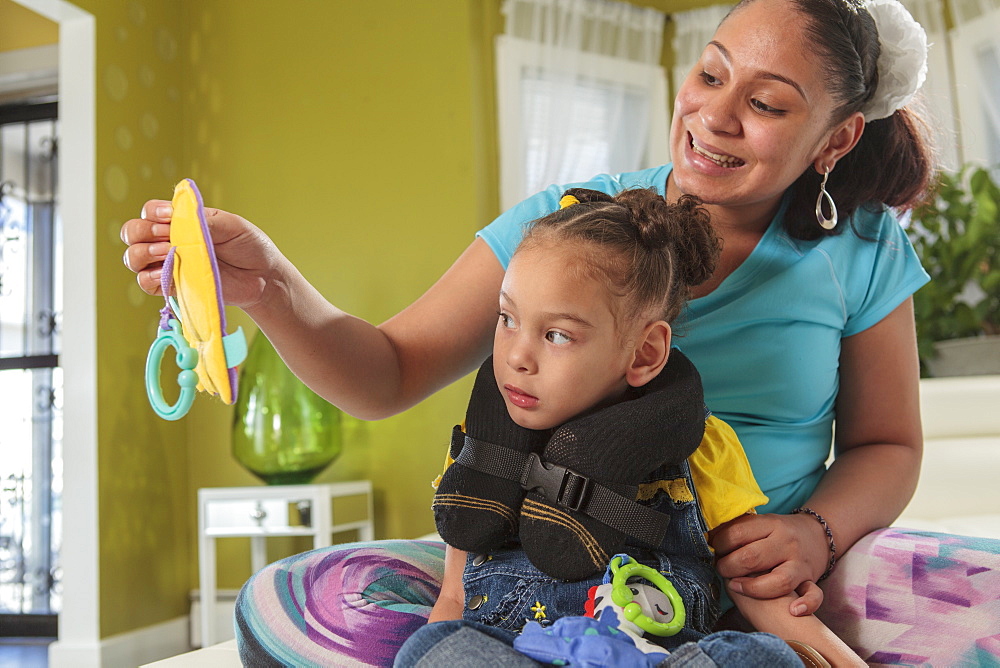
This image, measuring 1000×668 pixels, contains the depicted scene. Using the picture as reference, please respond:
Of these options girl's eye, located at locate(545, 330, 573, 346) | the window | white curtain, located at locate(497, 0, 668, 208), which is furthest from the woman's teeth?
the window

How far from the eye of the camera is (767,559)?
96 cm

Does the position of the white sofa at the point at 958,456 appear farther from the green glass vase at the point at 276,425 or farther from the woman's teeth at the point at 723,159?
the green glass vase at the point at 276,425

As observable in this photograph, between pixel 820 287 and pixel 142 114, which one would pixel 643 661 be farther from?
pixel 142 114

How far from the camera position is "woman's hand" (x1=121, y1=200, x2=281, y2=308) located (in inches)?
33.4

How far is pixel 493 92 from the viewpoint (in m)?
3.58

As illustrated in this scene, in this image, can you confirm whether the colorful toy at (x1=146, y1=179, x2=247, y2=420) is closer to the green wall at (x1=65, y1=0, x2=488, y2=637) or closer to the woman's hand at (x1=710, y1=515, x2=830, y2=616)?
the woman's hand at (x1=710, y1=515, x2=830, y2=616)

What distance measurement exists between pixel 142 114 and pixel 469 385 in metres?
1.59

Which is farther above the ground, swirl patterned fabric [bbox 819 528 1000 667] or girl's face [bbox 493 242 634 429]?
girl's face [bbox 493 242 634 429]

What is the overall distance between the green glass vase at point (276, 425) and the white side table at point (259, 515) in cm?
10

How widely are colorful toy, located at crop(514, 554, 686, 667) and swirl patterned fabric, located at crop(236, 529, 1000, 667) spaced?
200 mm

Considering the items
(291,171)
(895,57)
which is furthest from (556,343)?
(291,171)

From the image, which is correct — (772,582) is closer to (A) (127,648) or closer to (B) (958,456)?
(B) (958,456)

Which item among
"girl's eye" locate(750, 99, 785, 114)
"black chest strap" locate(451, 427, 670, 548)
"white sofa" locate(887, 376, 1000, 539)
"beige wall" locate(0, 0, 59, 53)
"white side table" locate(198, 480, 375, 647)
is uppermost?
"beige wall" locate(0, 0, 59, 53)

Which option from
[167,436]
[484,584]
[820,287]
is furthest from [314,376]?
[167,436]
